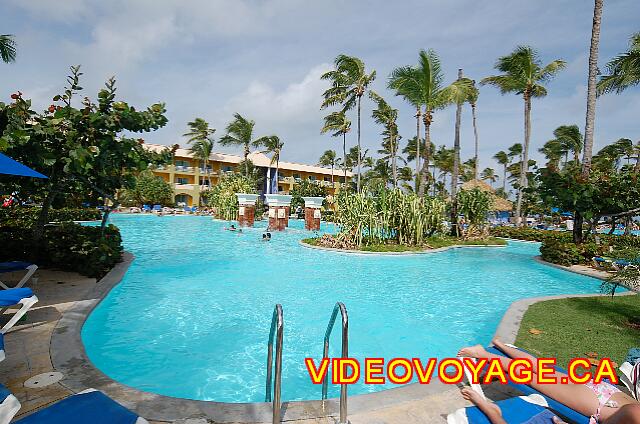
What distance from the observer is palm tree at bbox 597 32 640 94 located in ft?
52.4

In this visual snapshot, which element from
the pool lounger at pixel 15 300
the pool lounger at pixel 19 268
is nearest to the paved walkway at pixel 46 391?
the pool lounger at pixel 15 300

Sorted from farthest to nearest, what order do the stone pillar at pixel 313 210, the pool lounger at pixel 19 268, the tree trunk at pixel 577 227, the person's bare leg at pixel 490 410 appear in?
the stone pillar at pixel 313 210 < the tree trunk at pixel 577 227 < the pool lounger at pixel 19 268 < the person's bare leg at pixel 490 410

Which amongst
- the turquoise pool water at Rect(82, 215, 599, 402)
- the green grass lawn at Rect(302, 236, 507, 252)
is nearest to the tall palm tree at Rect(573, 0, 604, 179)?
the turquoise pool water at Rect(82, 215, 599, 402)

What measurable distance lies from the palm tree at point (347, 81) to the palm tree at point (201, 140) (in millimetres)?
24651

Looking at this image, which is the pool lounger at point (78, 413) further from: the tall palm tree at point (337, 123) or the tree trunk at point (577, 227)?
the tall palm tree at point (337, 123)

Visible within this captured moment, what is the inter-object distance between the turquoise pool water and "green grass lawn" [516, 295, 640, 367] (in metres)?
1.03

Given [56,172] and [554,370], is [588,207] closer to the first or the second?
[554,370]

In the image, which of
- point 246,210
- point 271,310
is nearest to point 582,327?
point 271,310

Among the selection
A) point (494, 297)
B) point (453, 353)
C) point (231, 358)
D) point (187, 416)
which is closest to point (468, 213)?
point (494, 297)

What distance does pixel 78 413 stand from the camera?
8.09ft

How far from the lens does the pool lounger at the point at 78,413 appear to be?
2.38 meters

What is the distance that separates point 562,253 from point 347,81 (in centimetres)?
1972

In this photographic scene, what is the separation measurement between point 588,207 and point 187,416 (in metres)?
16.5

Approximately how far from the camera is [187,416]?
318 centimetres
